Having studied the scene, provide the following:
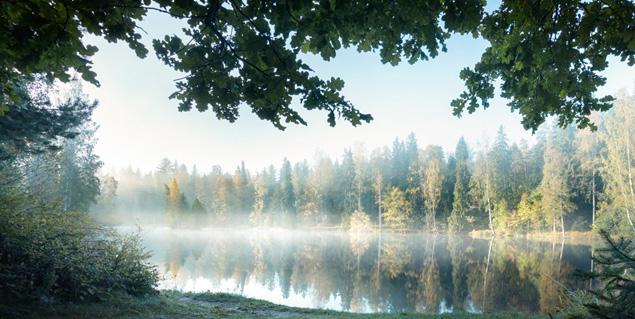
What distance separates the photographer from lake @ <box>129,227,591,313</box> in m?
17.3

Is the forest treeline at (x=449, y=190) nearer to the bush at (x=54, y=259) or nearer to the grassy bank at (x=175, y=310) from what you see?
the grassy bank at (x=175, y=310)

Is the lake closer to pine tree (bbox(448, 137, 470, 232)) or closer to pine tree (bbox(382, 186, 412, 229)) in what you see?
pine tree (bbox(448, 137, 470, 232))

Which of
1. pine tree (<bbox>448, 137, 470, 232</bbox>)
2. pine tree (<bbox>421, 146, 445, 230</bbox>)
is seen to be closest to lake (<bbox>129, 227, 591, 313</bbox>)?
pine tree (<bbox>448, 137, 470, 232</bbox>)

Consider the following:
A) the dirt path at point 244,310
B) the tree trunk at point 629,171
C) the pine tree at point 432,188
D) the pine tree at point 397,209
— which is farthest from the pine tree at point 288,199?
the dirt path at point 244,310

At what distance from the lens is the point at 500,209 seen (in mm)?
50688

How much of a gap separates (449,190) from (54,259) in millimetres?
58383

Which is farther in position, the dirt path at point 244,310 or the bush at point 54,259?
the dirt path at point 244,310

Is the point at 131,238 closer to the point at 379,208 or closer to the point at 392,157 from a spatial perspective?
the point at 379,208

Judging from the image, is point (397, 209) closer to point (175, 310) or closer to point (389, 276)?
point (389, 276)

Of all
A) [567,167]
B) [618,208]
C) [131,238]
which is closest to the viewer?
[131,238]

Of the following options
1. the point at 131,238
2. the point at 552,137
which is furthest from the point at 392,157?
the point at 131,238

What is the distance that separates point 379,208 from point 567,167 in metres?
26.7

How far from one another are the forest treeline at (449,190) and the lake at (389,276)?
9789 mm

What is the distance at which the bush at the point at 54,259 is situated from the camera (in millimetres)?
8930
